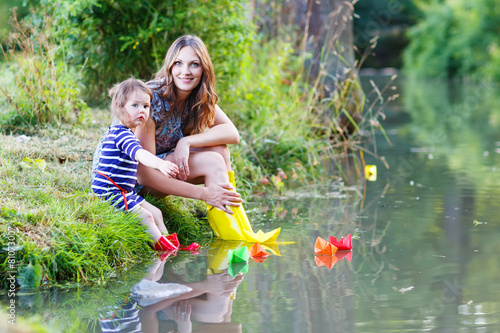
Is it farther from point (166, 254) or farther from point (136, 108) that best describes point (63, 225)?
point (136, 108)

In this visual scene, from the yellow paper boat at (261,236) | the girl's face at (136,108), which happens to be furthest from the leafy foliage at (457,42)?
the girl's face at (136,108)

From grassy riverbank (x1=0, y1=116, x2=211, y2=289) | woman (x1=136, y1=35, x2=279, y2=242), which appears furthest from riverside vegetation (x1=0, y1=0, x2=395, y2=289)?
woman (x1=136, y1=35, x2=279, y2=242)

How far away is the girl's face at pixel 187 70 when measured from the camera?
3.99 m

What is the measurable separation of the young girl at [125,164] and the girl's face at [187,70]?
0.28 meters

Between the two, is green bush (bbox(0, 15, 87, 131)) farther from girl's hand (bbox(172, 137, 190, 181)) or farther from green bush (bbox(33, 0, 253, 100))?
girl's hand (bbox(172, 137, 190, 181))

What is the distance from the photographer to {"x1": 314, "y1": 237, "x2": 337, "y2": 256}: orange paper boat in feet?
12.1

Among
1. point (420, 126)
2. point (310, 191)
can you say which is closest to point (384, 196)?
point (310, 191)

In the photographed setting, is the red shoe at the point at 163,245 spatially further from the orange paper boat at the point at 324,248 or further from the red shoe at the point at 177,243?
the orange paper boat at the point at 324,248

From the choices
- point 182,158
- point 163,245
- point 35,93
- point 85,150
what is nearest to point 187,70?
point 182,158

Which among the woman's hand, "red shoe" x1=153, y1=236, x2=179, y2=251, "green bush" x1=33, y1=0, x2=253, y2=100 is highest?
"green bush" x1=33, y1=0, x2=253, y2=100

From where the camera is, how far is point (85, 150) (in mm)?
4906

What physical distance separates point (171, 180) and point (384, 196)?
213 cm

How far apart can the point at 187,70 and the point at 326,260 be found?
4.64ft

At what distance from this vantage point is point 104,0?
6273 millimetres
